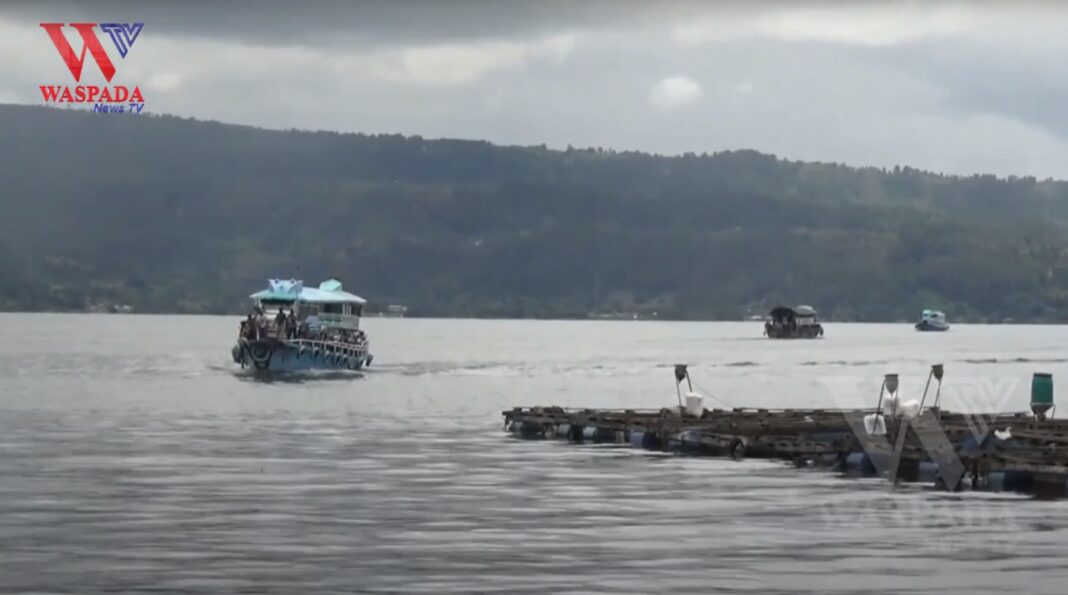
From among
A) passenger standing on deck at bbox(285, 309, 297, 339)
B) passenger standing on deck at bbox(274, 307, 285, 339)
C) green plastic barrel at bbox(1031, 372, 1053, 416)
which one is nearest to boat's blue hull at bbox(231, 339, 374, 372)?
passenger standing on deck at bbox(274, 307, 285, 339)

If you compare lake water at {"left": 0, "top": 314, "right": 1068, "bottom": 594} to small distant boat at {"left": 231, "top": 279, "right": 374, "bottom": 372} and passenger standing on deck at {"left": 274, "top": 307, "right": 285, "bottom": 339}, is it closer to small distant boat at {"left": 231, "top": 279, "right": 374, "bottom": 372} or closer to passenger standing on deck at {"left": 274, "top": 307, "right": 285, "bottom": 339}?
small distant boat at {"left": 231, "top": 279, "right": 374, "bottom": 372}

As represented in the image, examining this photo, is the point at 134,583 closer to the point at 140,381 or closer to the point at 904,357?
the point at 140,381

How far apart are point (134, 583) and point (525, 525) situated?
956cm

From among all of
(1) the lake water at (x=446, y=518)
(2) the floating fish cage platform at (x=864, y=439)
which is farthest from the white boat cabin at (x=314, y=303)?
(2) the floating fish cage platform at (x=864, y=439)

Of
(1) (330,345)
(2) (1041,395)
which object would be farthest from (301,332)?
(2) (1041,395)

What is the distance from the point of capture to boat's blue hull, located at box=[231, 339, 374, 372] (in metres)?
117

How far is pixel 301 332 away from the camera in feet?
395

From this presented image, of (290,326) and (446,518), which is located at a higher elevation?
(290,326)

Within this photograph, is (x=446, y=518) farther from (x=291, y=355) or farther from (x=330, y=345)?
(x=330, y=345)

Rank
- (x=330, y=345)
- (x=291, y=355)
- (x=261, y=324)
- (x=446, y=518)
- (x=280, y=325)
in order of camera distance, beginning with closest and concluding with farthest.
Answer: (x=446, y=518), (x=291, y=355), (x=280, y=325), (x=330, y=345), (x=261, y=324)

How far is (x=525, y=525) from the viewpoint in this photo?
38781 millimetres

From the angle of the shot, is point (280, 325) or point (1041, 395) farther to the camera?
point (280, 325)

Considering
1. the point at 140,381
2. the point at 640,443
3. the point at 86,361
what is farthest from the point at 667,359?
the point at 640,443

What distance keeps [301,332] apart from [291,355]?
3.11 m
